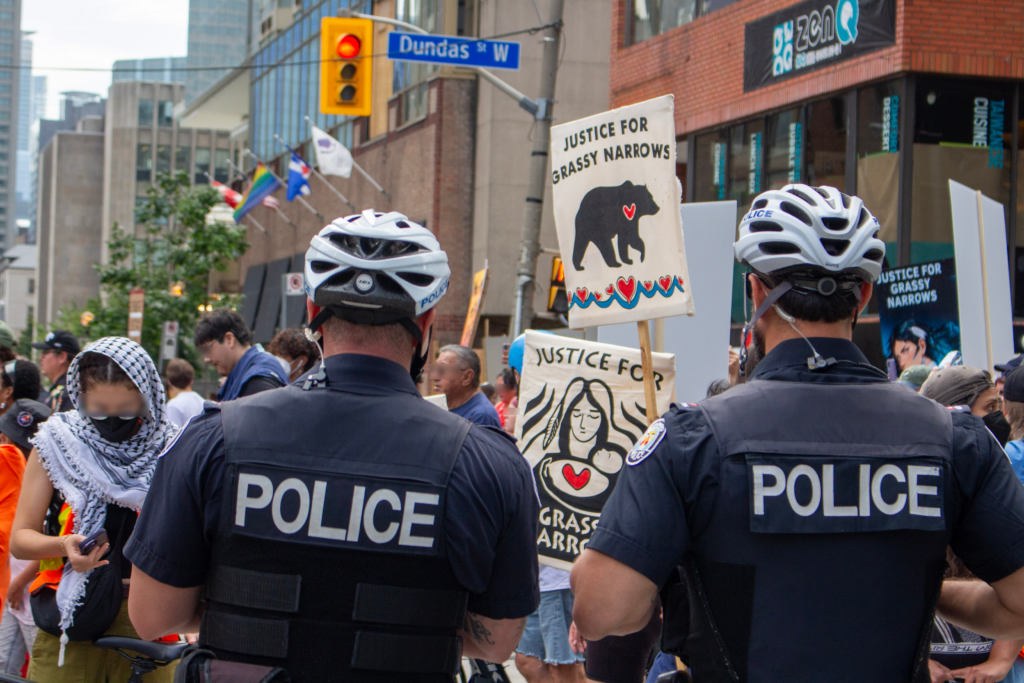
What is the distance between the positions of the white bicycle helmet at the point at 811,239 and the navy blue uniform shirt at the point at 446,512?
76cm

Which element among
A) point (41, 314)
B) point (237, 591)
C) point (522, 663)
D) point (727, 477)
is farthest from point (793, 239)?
point (41, 314)

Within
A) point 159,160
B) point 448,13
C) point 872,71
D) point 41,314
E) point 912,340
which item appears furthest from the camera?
point 41,314

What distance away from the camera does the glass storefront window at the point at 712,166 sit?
52.7ft

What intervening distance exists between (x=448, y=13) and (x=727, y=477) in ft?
78.8

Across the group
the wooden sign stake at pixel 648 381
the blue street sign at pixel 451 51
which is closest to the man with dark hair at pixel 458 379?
the wooden sign stake at pixel 648 381

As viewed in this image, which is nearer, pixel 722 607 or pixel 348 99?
pixel 722 607

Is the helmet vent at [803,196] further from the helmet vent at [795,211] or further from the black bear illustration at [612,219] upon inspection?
the black bear illustration at [612,219]

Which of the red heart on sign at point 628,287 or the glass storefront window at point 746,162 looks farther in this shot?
the glass storefront window at point 746,162

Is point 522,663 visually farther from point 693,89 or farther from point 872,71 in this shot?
point 693,89

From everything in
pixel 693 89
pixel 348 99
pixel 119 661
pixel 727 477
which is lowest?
pixel 119 661

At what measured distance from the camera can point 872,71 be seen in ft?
42.7

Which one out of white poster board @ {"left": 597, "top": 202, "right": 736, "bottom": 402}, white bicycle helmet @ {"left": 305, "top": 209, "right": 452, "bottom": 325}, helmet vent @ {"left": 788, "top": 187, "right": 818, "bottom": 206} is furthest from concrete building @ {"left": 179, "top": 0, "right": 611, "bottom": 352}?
white bicycle helmet @ {"left": 305, "top": 209, "right": 452, "bottom": 325}

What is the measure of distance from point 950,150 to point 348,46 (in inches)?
299

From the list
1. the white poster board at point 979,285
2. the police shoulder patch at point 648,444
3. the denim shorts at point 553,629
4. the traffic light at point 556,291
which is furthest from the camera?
the traffic light at point 556,291
